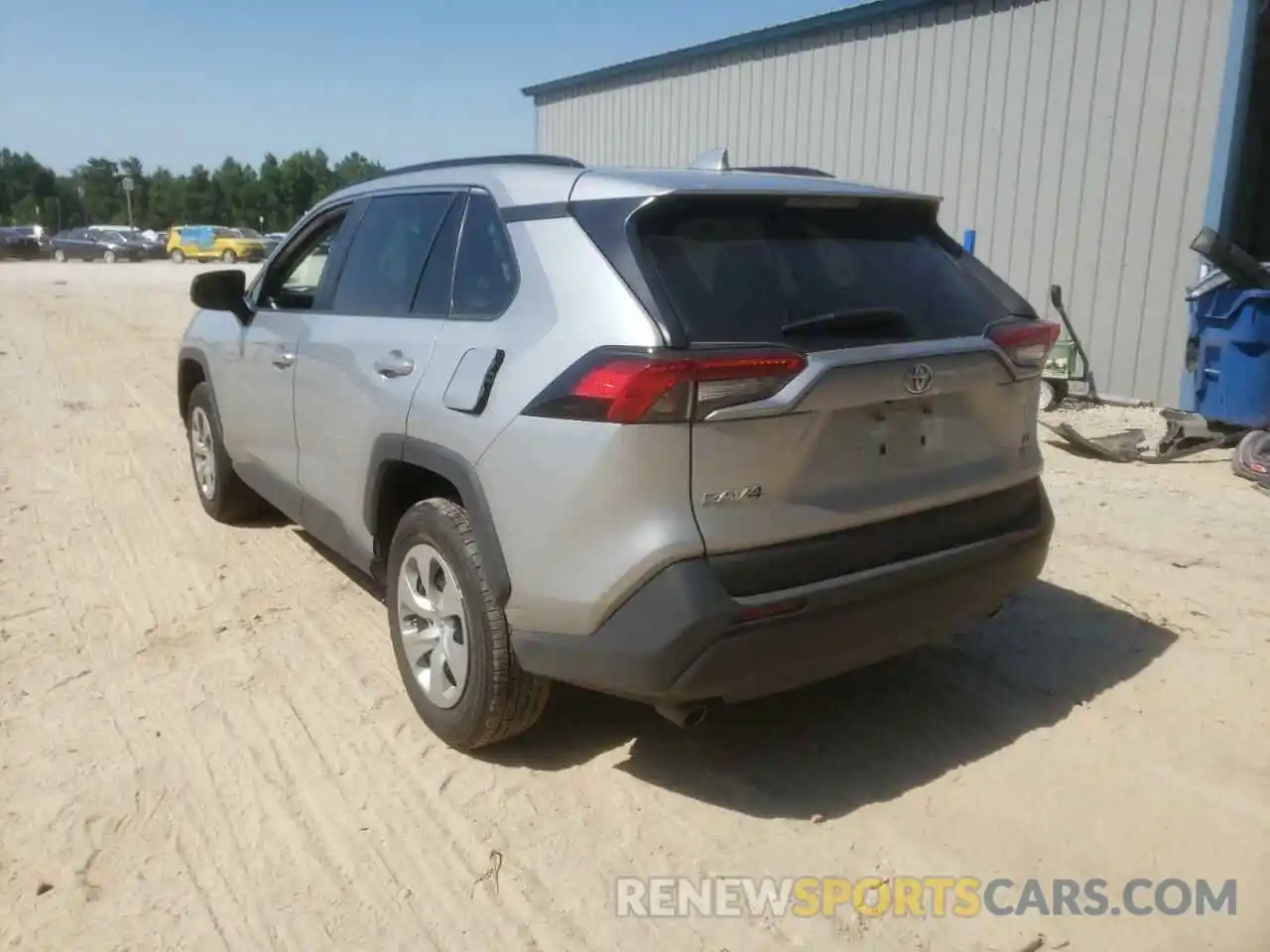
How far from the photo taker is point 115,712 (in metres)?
3.51

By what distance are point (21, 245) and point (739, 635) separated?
52.6 metres

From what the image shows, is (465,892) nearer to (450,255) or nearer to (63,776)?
(63,776)

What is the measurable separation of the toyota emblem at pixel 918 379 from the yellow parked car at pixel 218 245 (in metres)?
43.7

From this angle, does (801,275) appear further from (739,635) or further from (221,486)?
(221,486)

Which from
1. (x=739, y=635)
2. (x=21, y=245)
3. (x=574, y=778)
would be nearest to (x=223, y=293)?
(x=574, y=778)

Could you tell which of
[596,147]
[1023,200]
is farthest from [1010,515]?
[596,147]

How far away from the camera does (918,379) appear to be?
2.82 m

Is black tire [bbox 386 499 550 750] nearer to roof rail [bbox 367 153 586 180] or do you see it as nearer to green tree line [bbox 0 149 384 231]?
roof rail [bbox 367 153 586 180]

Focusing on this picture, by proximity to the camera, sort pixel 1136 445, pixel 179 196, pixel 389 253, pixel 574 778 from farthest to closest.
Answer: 1. pixel 179 196
2. pixel 1136 445
3. pixel 389 253
4. pixel 574 778

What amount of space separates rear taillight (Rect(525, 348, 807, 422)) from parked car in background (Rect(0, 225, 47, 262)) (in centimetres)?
5169

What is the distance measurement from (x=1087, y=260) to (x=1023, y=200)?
88 cm

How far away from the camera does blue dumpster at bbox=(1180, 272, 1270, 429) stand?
6922mm

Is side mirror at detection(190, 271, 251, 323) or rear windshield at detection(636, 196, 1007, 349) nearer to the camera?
rear windshield at detection(636, 196, 1007, 349)

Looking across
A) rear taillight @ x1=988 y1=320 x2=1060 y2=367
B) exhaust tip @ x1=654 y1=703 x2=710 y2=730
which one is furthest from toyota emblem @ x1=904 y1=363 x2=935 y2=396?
exhaust tip @ x1=654 y1=703 x2=710 y2=730
